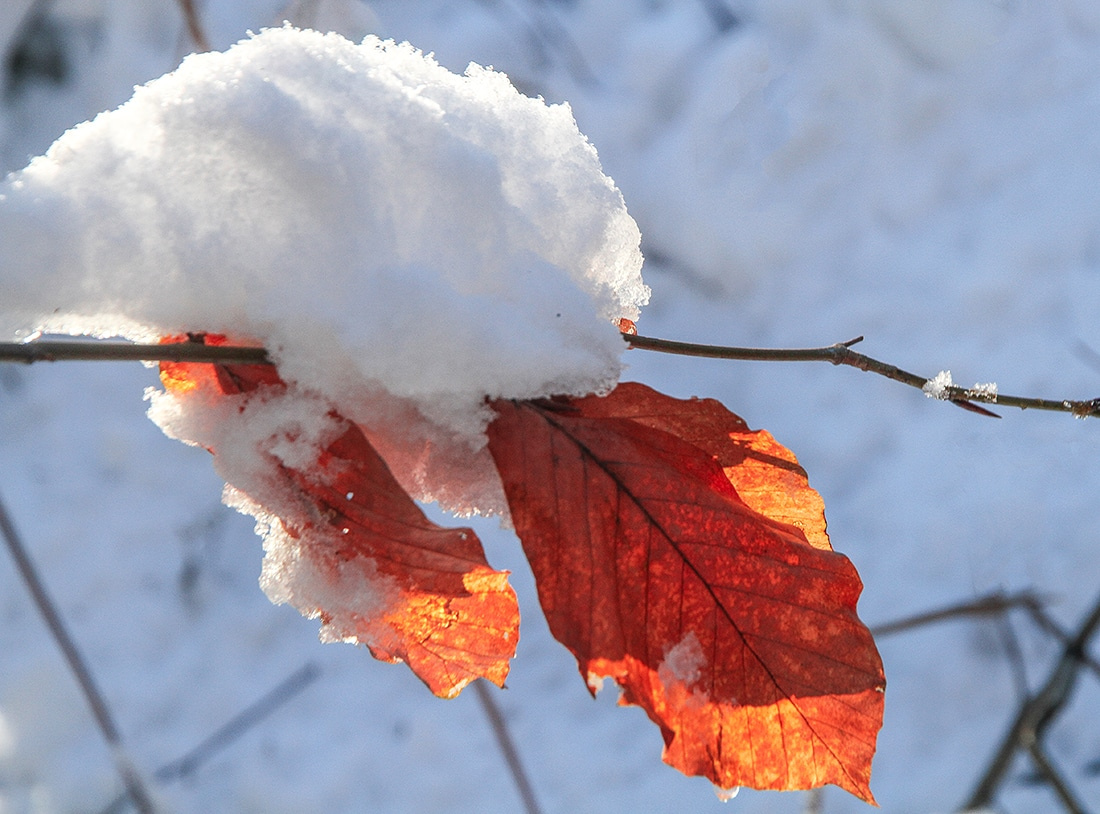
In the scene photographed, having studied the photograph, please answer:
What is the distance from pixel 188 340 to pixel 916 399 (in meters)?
1.72

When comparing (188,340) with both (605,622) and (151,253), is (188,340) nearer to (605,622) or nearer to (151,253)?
(151,253)

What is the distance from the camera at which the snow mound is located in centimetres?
36

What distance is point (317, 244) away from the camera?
0.38 meters

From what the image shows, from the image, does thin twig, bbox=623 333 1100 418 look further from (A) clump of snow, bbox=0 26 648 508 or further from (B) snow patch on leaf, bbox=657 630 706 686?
(B) snow patch on leaf, bbox=657 630 706 686

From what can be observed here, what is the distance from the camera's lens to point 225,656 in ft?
5.27

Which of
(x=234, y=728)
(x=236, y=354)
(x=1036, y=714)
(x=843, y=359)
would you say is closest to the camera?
(x=236, y=354)

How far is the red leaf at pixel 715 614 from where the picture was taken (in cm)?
41

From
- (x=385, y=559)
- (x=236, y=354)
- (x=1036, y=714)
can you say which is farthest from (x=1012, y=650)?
(x=236, y=354)

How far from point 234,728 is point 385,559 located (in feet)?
4.34

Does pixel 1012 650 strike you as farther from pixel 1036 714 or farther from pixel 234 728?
pixel 234 728

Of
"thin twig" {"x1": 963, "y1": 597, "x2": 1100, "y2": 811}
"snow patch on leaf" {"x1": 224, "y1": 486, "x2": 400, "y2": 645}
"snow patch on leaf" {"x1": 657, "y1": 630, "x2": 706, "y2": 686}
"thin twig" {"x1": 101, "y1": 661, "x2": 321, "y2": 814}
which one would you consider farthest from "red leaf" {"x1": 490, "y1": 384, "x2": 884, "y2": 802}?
"thin twig" {"x1": 101, "y1": 661, "x2": 321, "y2": 814}

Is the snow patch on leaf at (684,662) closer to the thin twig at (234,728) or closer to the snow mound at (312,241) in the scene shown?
the snow mound at (312,241)

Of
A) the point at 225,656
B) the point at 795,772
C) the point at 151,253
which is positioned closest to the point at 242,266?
the point at 151,253

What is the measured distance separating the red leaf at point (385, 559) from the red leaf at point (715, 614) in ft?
0.18
